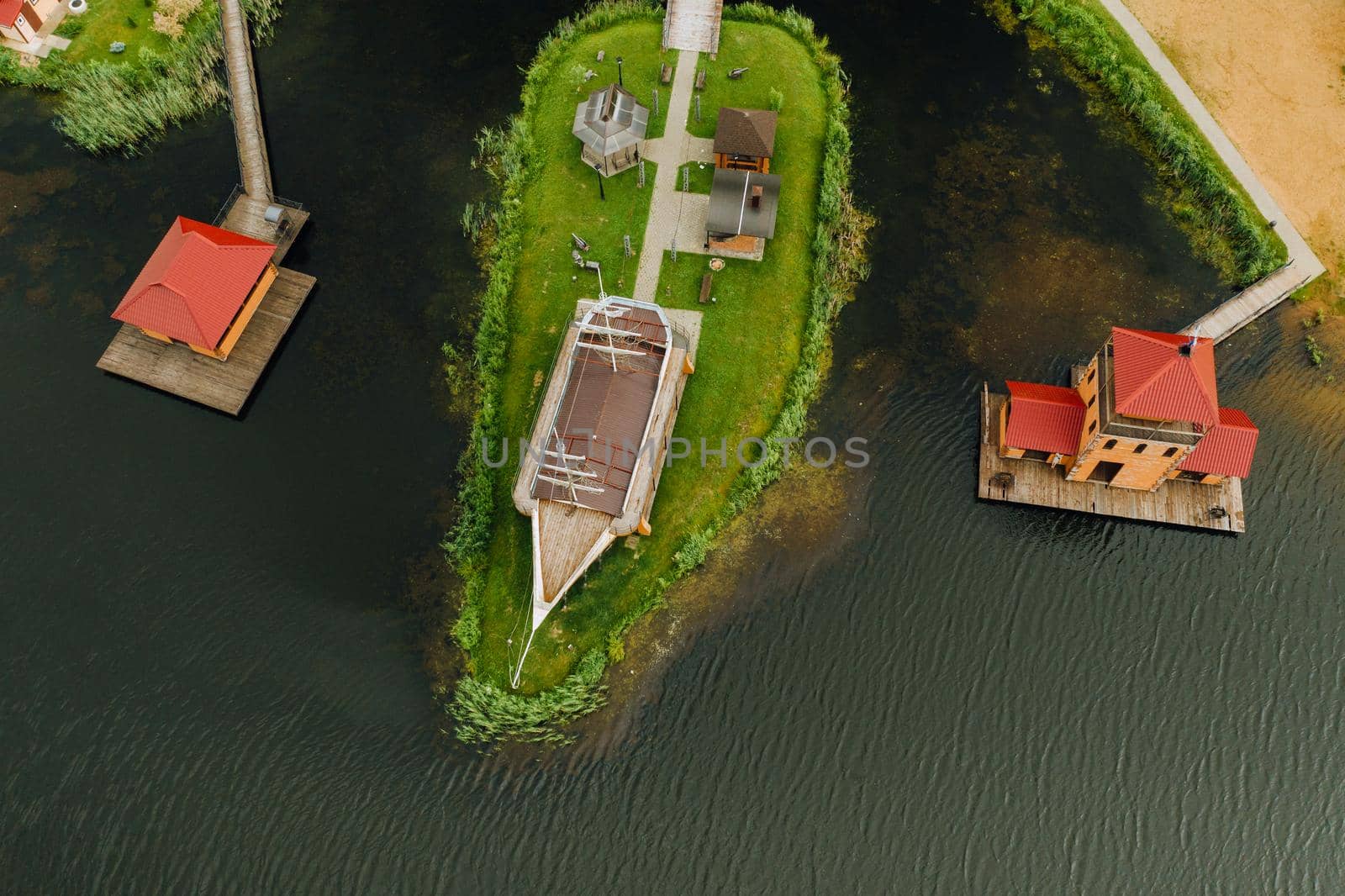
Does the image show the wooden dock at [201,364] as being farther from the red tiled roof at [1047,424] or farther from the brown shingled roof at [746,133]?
the red tiled roof at [1047,424]

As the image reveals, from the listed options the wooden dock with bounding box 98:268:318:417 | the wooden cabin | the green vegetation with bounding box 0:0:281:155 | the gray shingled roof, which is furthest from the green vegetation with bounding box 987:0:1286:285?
the green vegetation with bounding box 0:0:281:155

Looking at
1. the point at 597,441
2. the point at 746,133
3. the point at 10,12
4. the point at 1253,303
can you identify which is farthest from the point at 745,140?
the point at 10,12

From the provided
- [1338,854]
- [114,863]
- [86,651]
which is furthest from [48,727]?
[1338,854]

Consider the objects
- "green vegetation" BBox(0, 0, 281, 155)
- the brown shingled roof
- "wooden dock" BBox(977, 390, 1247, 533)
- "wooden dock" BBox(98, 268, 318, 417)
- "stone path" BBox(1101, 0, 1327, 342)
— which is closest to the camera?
"wooden dock" BBox(977, 390, 1247, 533)

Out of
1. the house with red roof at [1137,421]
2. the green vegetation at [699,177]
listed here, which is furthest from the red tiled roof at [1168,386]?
the green vegetation at [699,177]

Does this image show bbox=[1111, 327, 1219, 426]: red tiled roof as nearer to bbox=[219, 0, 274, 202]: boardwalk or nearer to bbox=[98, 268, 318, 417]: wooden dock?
bbox=[98, 268, 318, 417]: wooden dock

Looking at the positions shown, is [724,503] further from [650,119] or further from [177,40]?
[177,40]

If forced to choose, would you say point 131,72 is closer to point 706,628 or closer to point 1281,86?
point 706,628
